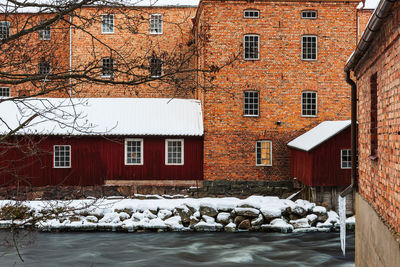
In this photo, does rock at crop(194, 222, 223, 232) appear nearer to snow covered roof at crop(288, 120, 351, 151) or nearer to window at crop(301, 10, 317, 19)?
snow covered roof at crop(288, 120, 351, 151)

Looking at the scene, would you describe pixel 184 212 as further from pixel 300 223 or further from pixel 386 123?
pixel 386 123

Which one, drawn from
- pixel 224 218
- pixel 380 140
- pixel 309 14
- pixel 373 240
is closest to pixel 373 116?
pixel 380 140

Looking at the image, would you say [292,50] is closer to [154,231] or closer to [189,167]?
[189,167]

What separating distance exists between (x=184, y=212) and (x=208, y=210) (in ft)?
3.28

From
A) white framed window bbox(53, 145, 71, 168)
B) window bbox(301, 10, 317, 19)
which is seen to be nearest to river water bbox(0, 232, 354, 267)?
white framed window bbox(53, 145, 71, 168)

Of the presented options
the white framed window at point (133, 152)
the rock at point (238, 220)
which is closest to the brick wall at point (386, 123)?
the rock at point (238, 220)

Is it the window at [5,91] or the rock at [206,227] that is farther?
the window at [5,91]

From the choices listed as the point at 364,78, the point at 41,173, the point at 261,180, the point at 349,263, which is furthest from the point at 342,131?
the point at 41,173

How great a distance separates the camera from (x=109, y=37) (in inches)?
1206

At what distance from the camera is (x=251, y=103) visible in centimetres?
2309

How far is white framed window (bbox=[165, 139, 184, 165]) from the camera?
23.0m

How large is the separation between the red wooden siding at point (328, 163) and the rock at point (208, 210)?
4125 millimetres

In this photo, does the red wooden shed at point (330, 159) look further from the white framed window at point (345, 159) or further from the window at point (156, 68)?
the window at point (156, 68)

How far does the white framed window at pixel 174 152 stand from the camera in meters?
23.0
